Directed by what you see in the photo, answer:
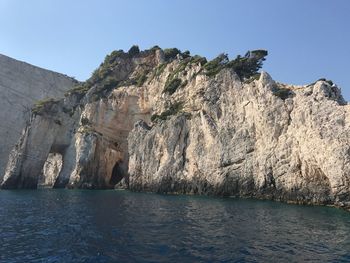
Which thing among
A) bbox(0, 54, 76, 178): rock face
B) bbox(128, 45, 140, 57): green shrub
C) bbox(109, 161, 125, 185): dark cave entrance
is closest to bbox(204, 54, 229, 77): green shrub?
bbox(109, 161, 125, 185): dark cave entrance

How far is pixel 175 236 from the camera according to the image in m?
19.5

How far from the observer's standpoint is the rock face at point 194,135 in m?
37.4

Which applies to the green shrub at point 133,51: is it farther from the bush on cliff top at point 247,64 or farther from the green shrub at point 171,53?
the bush on cliff top at point 247,64

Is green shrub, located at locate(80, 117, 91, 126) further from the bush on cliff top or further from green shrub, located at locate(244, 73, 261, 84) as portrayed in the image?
green shrub, located at locate(244, 73, 261, 84)

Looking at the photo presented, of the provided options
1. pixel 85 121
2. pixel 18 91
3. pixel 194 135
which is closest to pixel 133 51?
pixel 85 121

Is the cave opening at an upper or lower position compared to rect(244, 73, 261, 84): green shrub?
lower

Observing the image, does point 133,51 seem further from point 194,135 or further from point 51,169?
point 194,135

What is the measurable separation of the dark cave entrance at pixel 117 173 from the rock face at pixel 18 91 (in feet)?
103

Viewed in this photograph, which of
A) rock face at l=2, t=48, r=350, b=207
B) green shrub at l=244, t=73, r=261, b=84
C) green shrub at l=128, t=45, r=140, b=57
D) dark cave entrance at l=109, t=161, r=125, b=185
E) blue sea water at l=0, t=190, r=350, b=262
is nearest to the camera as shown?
blue sea water at l=0, t=190, r=350, b=262

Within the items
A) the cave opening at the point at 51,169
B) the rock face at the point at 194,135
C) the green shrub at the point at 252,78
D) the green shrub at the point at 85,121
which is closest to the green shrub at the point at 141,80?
the rock face at the point at 194,135

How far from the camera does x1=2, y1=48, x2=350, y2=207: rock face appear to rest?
3738 cm

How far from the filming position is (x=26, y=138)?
248 feet

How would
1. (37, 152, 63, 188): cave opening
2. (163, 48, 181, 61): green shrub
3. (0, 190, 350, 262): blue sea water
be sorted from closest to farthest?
(0, 190, 350, 262): blue sea water < (163, 48, 181, 61): green shrub < (37, 152, 63, 188): cave opening

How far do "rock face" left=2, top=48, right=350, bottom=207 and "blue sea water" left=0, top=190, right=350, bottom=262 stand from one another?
31.9 feet
